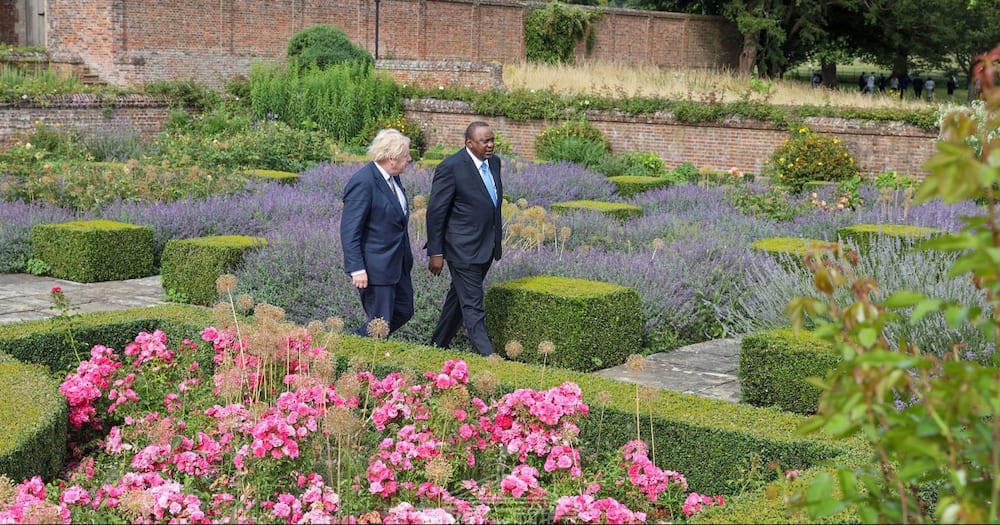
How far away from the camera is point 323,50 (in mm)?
22188

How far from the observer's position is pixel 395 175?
6195 mm

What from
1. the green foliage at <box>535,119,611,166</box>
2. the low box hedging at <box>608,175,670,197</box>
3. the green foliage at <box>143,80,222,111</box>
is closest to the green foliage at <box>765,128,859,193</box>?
the low box hedging at <box>608,175,670,197</box>

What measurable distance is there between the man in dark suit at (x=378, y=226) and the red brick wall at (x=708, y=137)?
37.0 ft

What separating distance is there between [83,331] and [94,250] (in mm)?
3599

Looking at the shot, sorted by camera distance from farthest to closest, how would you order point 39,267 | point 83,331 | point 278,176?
point 278,176, point 39,267, point 83,331

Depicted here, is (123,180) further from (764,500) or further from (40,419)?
(764,500)

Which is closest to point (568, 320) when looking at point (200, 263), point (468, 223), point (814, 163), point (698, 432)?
point (468, 223)

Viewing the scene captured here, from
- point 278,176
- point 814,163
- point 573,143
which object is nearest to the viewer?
point 278,176

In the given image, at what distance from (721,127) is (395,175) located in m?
12.6

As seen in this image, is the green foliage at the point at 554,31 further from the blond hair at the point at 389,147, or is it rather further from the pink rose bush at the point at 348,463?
the pink rose bush at the point at 348,463

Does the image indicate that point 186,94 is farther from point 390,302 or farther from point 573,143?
point 390,302

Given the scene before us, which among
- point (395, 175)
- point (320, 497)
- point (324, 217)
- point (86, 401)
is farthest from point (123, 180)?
point (320, 497)

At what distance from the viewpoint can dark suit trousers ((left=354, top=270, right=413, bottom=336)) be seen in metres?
6.14

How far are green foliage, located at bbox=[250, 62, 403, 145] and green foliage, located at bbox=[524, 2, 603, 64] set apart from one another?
14175mm
